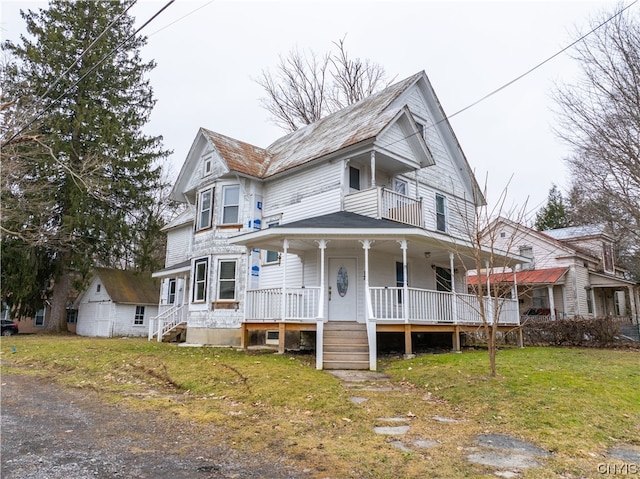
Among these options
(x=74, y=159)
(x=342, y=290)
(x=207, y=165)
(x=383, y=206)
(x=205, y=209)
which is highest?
(x=74, y=159)

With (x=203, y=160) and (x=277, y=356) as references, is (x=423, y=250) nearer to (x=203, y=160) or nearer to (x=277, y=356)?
(x=277, y=356)

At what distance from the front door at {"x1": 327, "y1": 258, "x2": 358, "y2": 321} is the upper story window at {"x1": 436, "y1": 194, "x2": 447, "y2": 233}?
5532mm

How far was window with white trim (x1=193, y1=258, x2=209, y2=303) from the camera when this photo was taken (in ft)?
55.1

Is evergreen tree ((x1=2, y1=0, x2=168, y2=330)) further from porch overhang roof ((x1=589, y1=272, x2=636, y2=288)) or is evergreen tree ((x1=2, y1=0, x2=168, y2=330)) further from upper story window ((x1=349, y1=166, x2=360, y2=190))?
porch overhang roof ((x1=589, y1=272, x2=636, y2=288))

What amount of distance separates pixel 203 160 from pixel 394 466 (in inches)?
634

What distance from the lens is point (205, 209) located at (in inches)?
690

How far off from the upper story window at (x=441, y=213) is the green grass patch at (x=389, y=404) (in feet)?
26.2

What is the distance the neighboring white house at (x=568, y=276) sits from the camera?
24.9 m

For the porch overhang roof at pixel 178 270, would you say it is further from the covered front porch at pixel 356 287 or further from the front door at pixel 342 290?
the front door at pixel 342 290

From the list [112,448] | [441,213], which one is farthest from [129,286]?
[112,448]

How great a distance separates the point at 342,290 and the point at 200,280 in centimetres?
609

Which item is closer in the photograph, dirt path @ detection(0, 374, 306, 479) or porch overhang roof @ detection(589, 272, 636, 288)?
dirt path @ detection(0, 374, 306, 479)

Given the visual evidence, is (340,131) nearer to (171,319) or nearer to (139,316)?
(171,319)

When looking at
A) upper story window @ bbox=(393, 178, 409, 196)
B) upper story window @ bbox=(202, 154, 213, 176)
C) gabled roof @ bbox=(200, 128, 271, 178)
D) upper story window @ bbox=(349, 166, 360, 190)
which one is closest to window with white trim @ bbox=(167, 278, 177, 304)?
upper story window @ bbox=(202, 154, 213, 176)
